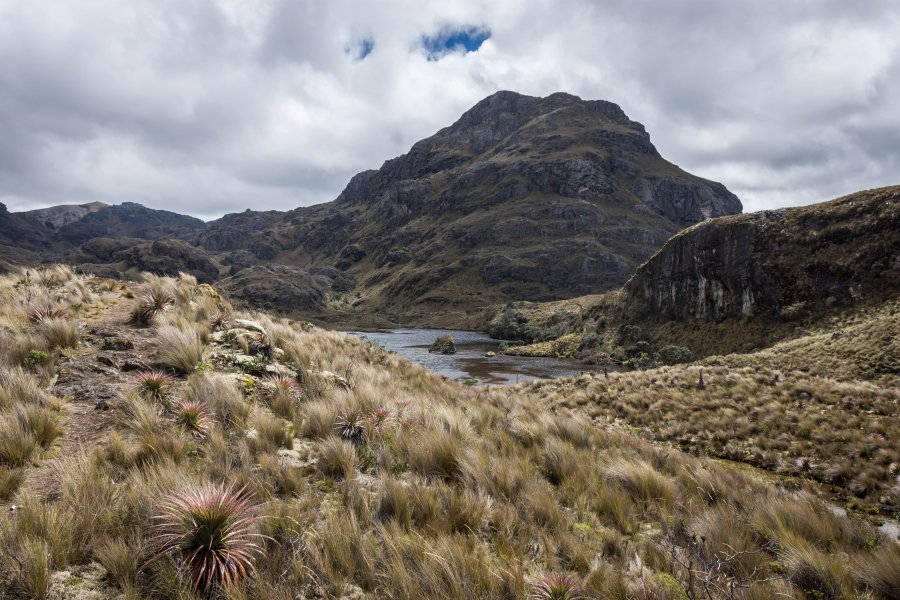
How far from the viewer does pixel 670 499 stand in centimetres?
Result: 465

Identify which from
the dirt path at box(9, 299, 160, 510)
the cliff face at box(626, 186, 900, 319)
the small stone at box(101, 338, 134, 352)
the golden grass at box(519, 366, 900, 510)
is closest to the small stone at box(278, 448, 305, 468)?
the dirt path at box(9, 299, 160, 510)

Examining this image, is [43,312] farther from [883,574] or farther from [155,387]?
[883,574]

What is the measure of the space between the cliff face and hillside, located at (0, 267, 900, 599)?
4022cm

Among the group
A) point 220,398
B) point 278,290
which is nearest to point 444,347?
point 220,398

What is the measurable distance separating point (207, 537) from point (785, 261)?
183 feet

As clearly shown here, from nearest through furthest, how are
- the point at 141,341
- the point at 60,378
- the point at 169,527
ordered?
the point at 169,527
the point at 60,378
the point at 141,341

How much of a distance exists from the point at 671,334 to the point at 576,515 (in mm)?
54725

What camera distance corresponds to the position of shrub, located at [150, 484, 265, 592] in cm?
258

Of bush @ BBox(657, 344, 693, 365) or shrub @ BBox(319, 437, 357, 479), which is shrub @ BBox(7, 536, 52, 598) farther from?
bush @ BBox(657, 344, 693, 365)

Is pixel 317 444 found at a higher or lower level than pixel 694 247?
lower

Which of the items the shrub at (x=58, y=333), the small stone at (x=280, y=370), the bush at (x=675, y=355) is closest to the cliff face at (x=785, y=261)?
the bush at (x=675, y=355)

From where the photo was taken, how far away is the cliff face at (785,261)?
3578 cm

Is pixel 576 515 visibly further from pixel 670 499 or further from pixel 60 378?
pixel 60 378

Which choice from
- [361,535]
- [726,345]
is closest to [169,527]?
[361,535]
